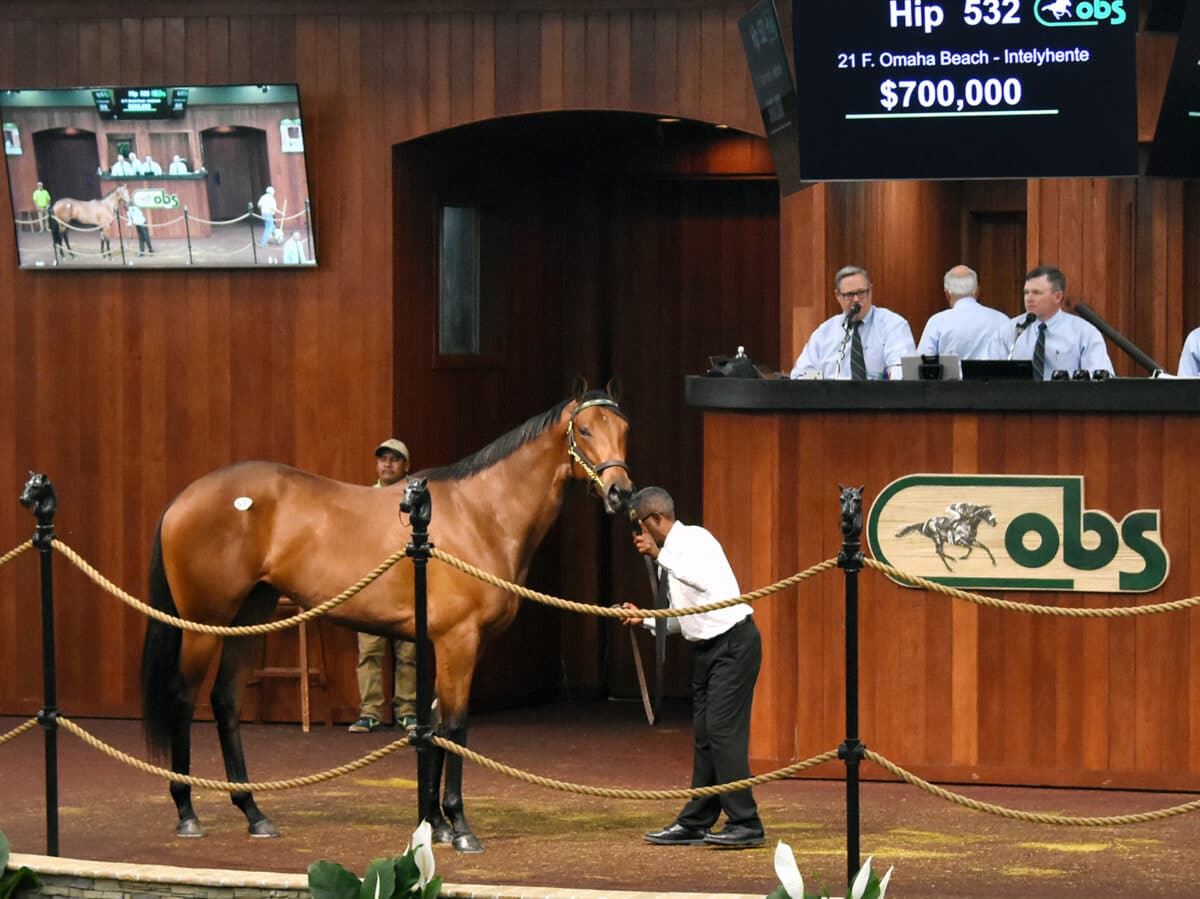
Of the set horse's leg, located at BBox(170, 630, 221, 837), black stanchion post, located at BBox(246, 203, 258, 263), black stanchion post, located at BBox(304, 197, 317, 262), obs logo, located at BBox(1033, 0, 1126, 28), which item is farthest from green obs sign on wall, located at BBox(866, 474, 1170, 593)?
black stanchion post, located at BBox(246, 203, 258, 263)

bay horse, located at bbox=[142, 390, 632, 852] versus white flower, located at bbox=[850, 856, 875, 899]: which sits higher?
bay horse, located at bbox=[142, 390, 632, 852]

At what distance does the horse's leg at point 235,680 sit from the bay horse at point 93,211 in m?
3.17

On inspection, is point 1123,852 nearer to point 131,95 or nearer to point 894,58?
point 894,58

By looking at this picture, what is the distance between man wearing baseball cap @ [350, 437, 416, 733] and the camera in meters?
11.3

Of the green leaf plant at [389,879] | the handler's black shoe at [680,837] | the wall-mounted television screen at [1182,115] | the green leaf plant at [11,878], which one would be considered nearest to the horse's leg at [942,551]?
the handler's black shoe at [680,837]

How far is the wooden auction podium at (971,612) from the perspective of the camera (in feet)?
31.8

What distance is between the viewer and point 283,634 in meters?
11.8

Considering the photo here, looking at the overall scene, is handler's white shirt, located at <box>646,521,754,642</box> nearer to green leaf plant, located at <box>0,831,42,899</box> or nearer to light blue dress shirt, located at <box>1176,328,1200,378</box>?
green leaf plant, located at <box>0,831,42,899</box>

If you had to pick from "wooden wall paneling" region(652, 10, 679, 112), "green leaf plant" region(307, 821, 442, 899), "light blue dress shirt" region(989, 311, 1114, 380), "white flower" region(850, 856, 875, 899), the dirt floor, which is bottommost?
the dirt floor

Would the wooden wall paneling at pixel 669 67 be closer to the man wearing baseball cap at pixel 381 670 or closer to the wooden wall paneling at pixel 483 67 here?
the wooden wall paneling at pixel 483 67

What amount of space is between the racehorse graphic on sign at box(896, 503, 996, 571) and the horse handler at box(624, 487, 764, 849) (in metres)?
1.47

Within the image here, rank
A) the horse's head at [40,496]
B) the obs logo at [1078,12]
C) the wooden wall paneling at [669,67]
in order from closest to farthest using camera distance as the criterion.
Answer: the horse's head at [40,496], the obs logo at [1078,12], the wooden wall paneling at [669,67]

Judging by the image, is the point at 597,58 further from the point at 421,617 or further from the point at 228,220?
the point at 421,617

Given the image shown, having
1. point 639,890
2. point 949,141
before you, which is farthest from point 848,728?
point 949,141
